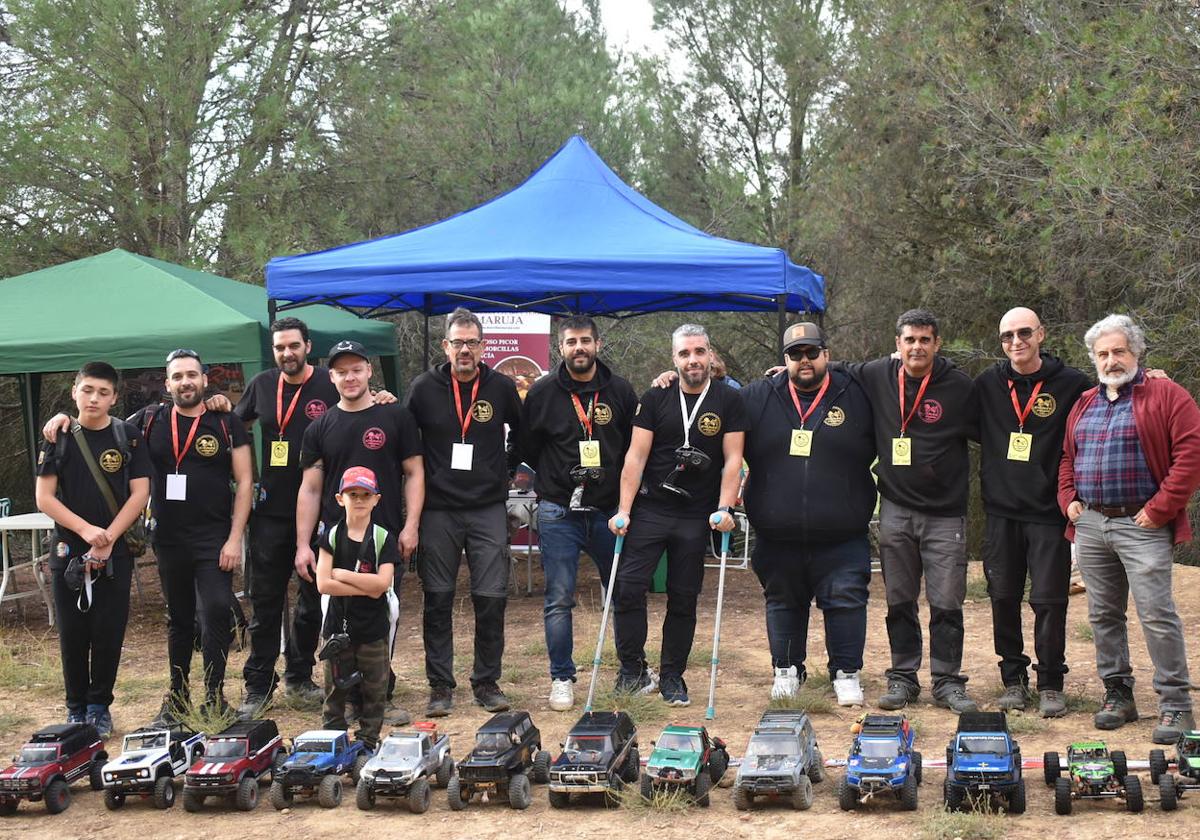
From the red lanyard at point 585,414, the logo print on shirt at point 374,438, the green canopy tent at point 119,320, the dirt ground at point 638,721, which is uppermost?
the green canopy tent at point 119,320

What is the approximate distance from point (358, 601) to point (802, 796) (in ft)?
6.36

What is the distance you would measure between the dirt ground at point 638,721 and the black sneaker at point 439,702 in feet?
0.24

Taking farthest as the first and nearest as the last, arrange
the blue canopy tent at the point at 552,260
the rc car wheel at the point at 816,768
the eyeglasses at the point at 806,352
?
the blue canopy tent at the point at 552,260, the eyeglasses at the point at 806,352, the rc car wheel at the point at 816,768

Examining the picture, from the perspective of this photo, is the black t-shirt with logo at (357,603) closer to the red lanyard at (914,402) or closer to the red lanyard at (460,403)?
the red lanyard at (460,403)

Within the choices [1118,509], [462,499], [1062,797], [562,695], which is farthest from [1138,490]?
[462,499]

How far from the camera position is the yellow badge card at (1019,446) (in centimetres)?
570

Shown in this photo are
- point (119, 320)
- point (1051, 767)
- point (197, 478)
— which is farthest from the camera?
point (119, 320)

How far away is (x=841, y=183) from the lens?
1578 centimetres

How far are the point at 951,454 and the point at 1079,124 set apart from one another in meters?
5.35

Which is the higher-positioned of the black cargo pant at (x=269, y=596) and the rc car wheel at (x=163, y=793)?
the black cargo pant at (x=269, y=596)

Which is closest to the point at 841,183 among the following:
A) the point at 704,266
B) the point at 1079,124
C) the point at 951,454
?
the point at 1079,124

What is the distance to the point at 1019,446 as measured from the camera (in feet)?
18.8

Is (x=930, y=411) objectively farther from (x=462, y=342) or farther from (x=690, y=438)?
(x=462, y=342)

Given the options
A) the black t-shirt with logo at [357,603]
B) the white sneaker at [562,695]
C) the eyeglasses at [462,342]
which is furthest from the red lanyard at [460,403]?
the white sneaker at [562,695]
